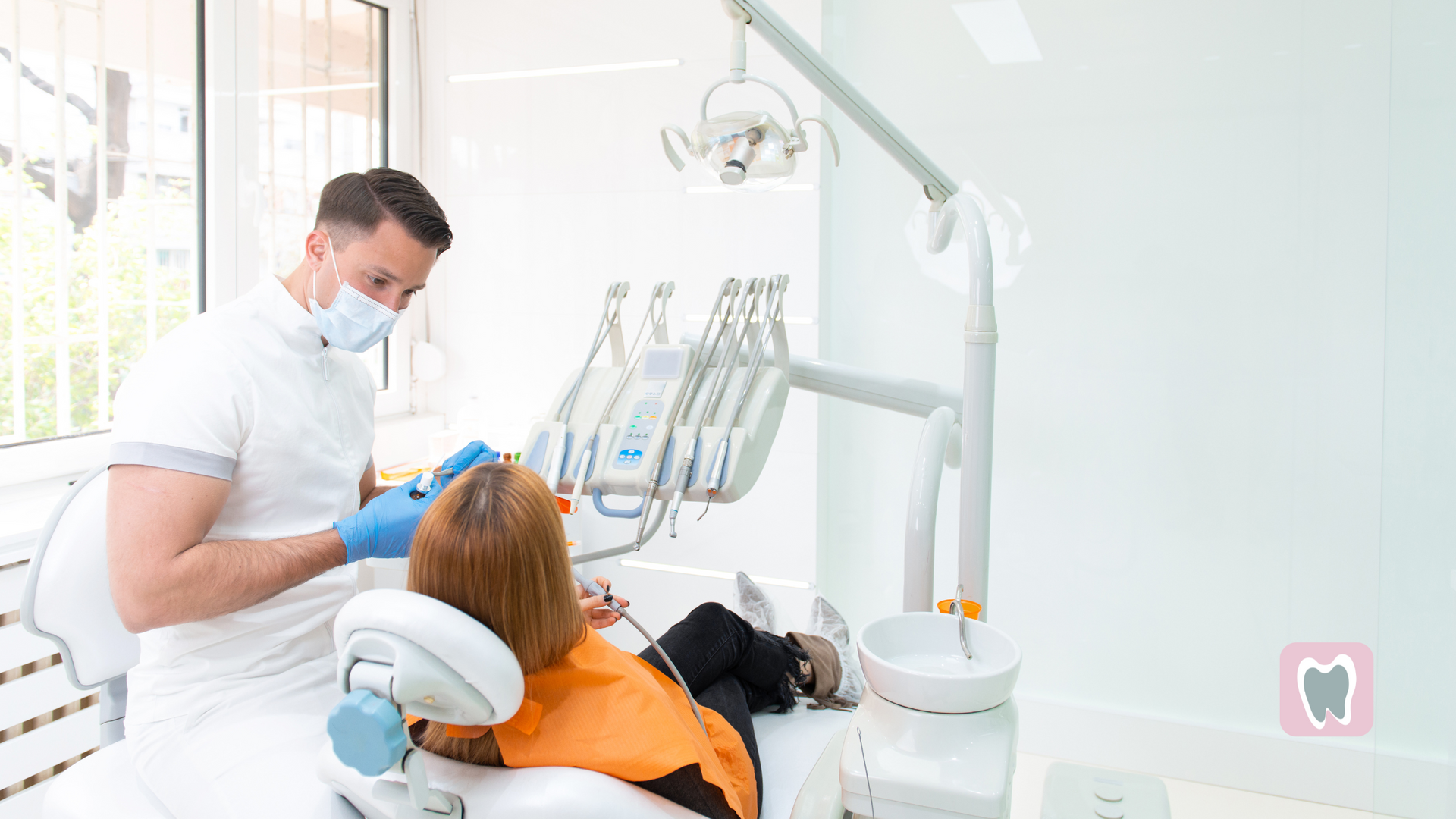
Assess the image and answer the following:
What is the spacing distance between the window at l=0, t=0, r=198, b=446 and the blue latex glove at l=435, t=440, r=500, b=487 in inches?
52.8

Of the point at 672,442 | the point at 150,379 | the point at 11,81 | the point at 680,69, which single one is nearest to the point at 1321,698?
the point at 672,442

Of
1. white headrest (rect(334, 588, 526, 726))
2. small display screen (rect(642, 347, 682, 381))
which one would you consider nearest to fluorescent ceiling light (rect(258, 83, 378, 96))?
small display screen (rect(642, 347, 682, 381))

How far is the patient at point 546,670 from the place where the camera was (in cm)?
92

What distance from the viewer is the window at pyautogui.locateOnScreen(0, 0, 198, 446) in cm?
194

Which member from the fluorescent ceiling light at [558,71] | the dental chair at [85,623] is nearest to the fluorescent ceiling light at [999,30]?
the fluorescent ceiling light at [558,71]

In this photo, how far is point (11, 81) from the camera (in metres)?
1.90

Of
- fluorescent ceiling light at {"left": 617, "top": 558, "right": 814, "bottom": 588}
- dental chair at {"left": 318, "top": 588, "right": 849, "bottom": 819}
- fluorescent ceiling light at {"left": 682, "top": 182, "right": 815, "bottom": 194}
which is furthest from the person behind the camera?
fluorescent ceiling light at {"left": 617, "top": 558, "right": 814, "bottom": 588}

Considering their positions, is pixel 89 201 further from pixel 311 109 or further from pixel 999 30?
pixel 999 30

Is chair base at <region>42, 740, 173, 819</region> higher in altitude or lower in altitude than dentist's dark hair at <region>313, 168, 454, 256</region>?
lower

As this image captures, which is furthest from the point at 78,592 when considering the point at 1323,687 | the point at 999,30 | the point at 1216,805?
the point at 1323,687

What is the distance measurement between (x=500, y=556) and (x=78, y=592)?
2.69 feet

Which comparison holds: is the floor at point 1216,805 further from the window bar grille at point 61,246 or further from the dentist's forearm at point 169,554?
the window bar grille at point 61,246

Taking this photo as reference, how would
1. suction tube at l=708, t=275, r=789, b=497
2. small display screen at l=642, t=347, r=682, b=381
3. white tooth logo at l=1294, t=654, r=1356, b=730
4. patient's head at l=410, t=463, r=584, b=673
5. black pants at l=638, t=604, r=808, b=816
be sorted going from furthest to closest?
1. white tooth logo at l=1294, t=654, r=1356, b=730
2. black pants at l=638, t=604, r=808, b=816
3. small display screen at l=642, t=347, r=682, b=381
4. suction tube at l=708, t=275, r=789, b=497
5. patient's head at l=410, t=463, r=584, b=673

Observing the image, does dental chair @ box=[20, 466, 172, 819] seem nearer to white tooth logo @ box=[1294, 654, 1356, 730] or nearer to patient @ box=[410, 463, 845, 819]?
patient @ box=[410, 463, 845, 819]
